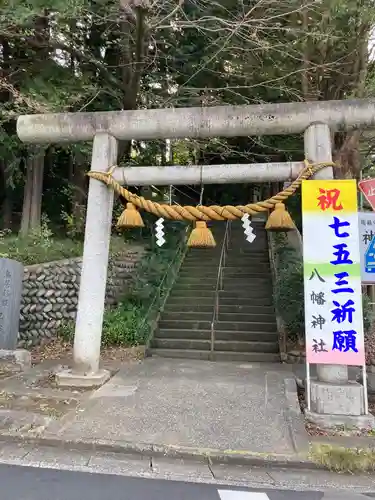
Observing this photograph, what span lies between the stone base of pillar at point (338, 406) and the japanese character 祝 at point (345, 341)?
449 millimetres

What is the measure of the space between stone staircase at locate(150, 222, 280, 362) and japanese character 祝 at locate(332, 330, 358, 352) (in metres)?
3.33

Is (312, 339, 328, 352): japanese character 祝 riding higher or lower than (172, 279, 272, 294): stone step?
lower

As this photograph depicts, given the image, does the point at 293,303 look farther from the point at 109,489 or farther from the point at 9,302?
the point at 109,489

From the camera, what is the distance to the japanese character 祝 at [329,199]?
5.82 meters

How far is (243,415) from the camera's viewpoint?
5410 mm

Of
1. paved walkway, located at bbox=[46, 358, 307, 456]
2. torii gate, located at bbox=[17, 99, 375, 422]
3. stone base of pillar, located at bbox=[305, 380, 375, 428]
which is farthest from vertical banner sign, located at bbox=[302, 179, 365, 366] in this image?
paved walkway, located at bbox=[46, 358, 307, 456]

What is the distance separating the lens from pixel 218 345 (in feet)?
30.7

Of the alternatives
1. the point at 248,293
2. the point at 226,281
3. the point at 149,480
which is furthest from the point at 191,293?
the point at 149,480

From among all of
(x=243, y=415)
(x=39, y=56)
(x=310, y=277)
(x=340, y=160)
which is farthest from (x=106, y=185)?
(x=39, y=56)

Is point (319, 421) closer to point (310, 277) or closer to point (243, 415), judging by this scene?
point (243, 415)

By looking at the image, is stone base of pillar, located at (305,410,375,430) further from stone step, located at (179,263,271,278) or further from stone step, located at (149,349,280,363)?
stone step, located at (179,263,271,278)

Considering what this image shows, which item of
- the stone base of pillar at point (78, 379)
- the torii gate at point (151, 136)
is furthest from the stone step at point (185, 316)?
the stone base of pillar at point (78, 379)

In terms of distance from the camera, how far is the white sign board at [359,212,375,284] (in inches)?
Result: 249

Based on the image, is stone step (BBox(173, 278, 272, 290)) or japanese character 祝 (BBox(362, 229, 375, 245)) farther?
stone step (BBox(173, 278, 272, 290))
